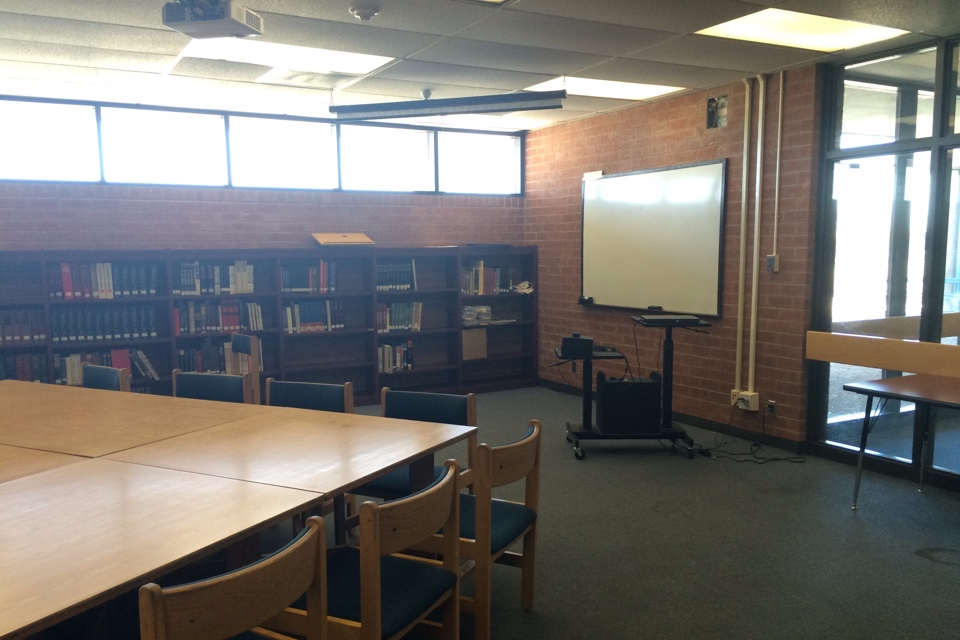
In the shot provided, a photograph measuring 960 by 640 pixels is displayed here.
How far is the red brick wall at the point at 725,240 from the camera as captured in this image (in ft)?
16.4

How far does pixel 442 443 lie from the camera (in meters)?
2.63

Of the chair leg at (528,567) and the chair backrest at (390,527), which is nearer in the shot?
the chair backrest at (390,527)

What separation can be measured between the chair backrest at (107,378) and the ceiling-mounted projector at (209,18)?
188 cm

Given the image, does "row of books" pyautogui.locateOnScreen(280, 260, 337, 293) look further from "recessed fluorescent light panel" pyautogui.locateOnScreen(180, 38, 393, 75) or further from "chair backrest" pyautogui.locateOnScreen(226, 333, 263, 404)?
"recessed fluorescent light panel" pyautogui.locateOnScreen(180, 38, 393, 75)

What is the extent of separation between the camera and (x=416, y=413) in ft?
10.8

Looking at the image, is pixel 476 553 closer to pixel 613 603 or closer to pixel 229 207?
pixel 613 603

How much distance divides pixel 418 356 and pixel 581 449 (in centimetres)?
267

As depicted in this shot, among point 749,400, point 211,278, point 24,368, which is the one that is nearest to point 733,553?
point 749,400

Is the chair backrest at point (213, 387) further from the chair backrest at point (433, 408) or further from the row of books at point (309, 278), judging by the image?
the row of books at point (309, 278)

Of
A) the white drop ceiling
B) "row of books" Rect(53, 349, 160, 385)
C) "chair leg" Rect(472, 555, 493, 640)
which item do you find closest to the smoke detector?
the white drop ceiling

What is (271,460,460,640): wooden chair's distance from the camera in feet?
6.16

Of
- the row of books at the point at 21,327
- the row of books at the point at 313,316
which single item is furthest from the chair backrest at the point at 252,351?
the row of books at the point at 21,327

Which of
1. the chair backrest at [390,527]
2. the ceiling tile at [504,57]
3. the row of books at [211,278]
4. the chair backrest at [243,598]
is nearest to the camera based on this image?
the chair backrest at [243,598]

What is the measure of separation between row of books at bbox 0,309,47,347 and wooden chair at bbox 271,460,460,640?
4.29 meters
